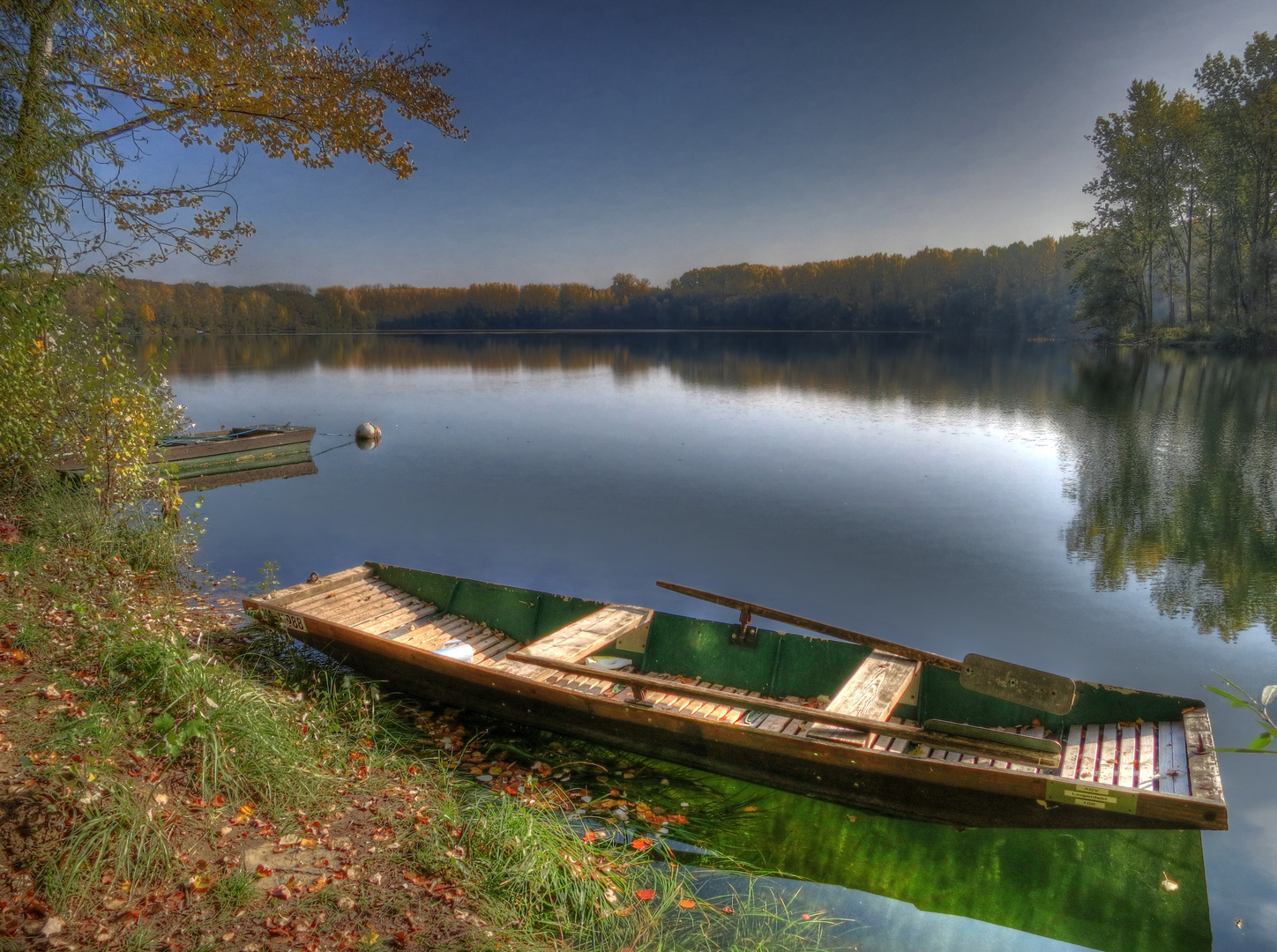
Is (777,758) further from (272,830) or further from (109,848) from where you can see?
(109,848)

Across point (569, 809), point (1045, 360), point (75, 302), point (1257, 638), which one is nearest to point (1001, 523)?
point (1257, 638)

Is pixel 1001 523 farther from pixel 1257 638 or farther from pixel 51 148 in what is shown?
pixel 51 148

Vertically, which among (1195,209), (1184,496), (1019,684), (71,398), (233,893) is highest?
(1195,209)

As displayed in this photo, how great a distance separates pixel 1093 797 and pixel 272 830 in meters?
4.97

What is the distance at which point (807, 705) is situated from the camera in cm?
680

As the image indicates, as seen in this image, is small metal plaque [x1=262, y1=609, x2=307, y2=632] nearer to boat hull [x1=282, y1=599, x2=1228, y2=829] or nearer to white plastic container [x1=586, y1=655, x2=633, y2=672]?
boat hull [x1=282, y1=599, x2=1228, y2=829]

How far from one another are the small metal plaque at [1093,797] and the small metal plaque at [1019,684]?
0.71 m

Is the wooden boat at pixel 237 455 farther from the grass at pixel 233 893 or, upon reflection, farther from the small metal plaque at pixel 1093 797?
the small metal plaque at pixel 1093 797

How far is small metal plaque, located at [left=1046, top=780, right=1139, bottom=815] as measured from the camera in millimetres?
4555

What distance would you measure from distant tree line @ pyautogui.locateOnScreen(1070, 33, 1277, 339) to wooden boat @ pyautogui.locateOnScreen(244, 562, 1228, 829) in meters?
49.8

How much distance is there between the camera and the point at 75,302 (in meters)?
9.34

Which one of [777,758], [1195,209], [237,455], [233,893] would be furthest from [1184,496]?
[1195,209]

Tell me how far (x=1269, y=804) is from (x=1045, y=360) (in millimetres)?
53288

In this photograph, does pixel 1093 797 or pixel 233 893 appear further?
pixel 1093 797
